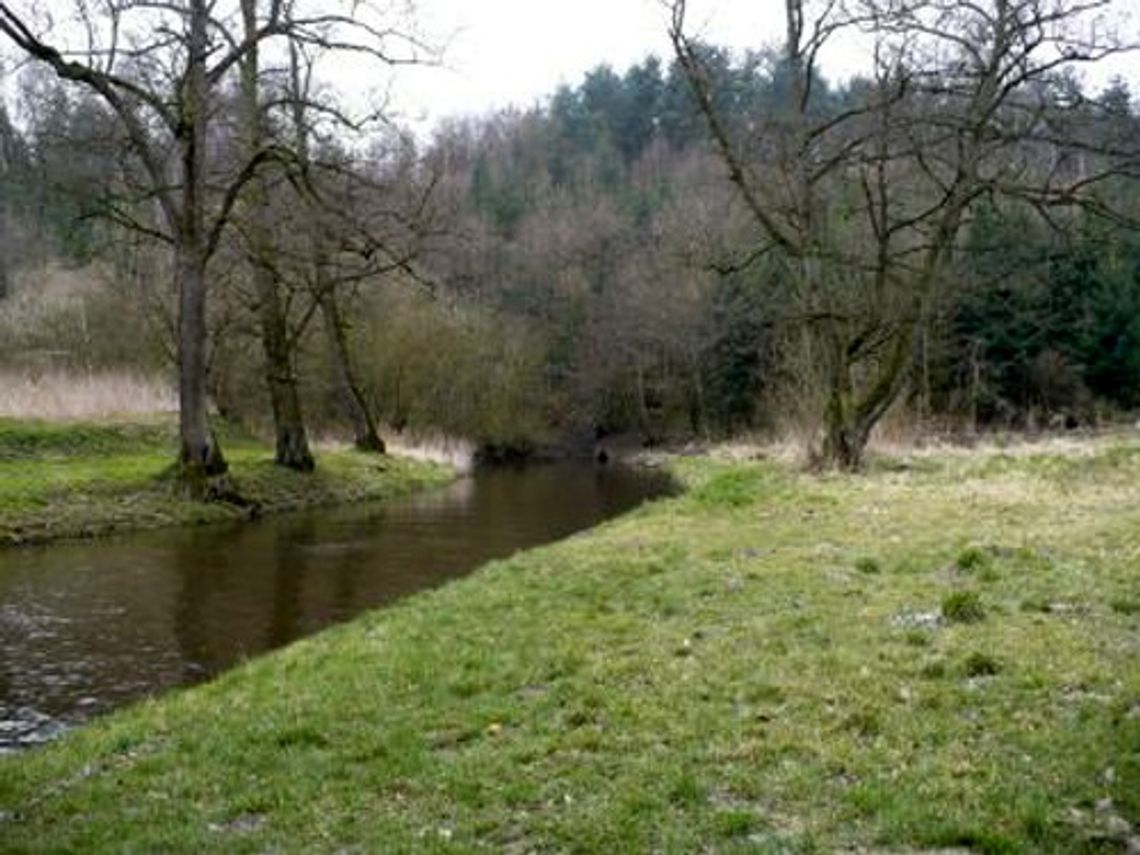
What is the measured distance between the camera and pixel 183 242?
985 inches

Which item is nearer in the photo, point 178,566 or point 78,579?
point 78,579

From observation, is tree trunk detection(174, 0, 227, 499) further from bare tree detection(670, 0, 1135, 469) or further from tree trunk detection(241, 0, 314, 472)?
bare tree detection(670, 0, 1135, 469)

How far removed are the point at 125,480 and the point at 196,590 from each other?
9132 mm

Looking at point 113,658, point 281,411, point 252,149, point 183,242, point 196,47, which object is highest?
point 196,47

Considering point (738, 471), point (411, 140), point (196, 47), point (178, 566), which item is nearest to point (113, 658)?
point (178, 566)

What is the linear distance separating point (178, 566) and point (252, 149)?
9.86 metres

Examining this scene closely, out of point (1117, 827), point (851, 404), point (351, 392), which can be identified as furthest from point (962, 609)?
point (351, 392)

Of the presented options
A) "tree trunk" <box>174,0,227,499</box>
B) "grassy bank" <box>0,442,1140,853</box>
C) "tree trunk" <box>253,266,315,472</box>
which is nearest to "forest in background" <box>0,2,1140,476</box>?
"tree trunk" <box>253,266,315,472</box>

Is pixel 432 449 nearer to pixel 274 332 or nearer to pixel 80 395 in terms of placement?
pixel 274 332

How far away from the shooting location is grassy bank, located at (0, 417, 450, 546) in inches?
894

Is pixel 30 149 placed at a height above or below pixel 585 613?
above

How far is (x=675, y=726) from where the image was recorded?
314 inches

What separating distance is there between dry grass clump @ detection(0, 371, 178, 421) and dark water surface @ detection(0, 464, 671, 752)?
27.1ft

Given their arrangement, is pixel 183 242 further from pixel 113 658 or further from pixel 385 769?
pixel 385 769
